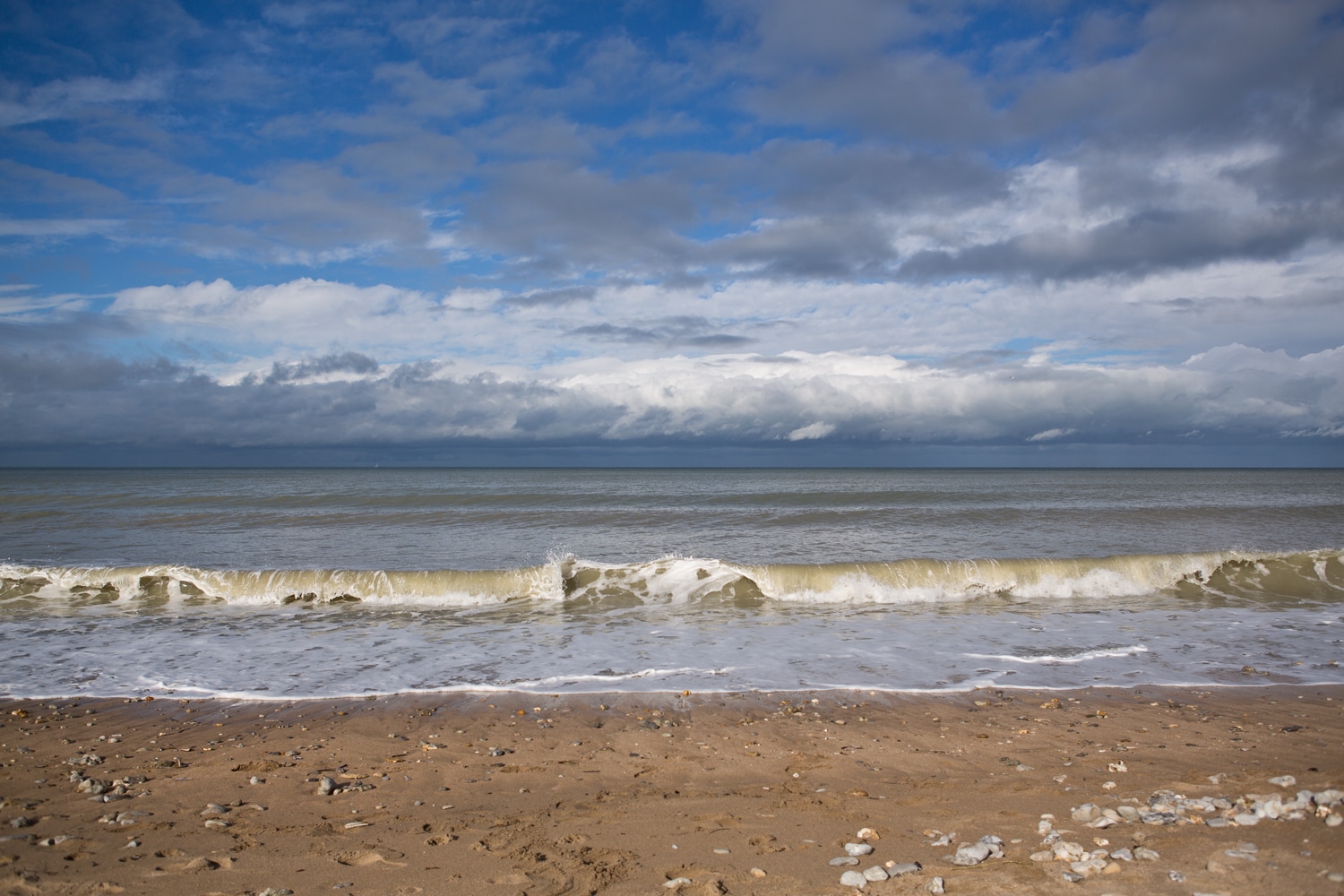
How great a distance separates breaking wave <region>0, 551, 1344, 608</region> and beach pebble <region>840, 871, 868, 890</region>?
31.8 feet


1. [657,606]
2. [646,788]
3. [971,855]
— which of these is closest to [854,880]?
[971,855]

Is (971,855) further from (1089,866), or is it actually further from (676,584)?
(676,584)

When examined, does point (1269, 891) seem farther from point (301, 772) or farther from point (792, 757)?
point (301, 772)

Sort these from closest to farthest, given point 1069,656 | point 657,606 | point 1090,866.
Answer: point 1090,866
point 1069,656
point 657,606

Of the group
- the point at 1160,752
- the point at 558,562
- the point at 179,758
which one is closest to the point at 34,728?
the point at 179,758

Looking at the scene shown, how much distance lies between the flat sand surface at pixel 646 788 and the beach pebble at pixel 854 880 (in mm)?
61

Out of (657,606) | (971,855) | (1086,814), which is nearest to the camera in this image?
(971,855)

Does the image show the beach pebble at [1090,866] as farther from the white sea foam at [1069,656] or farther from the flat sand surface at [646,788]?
the white sea foam at [1069,656]

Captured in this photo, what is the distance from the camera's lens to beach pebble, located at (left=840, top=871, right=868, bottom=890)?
354 centimetres

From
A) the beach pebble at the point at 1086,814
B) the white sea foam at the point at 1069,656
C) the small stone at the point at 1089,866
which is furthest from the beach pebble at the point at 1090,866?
the white sea foam at the point at 1069,656

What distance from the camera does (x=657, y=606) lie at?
1292cm

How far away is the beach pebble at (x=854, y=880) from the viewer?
3.54 metres

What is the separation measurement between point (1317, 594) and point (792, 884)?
15.3m

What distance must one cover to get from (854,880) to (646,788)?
75.4 inches
